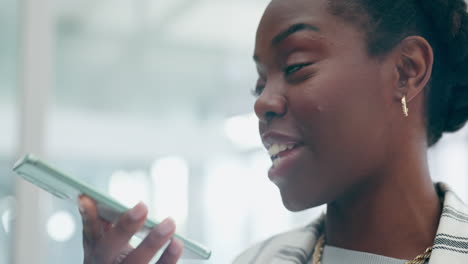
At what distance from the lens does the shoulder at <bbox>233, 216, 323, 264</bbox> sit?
94cm

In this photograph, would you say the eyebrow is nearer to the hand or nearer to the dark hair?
the dark hair

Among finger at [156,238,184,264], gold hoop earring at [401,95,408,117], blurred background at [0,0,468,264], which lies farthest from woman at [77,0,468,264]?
blurred background at [0,0,468,264]

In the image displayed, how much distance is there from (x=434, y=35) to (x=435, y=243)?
0.35m

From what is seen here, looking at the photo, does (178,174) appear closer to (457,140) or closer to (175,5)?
(175,5)

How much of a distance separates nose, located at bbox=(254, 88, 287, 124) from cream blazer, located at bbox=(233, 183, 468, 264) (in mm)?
252

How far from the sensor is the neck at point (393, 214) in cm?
85

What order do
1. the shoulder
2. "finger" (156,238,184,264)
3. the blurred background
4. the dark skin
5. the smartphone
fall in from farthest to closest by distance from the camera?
the blurred background < the shoulder < the dark skin < "finger" (156,238,184,264) < the smartphone

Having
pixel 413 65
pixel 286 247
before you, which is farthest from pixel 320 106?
pixel 286 247

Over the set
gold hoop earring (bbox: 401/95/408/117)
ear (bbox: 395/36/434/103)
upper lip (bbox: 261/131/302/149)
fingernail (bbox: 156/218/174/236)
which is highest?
ear (bbox: 395/36/434/103)

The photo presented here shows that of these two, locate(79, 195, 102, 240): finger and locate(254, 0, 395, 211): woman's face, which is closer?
locate(79, 195, 102, 240): finger

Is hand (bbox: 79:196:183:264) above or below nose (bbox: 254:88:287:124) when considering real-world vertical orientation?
below

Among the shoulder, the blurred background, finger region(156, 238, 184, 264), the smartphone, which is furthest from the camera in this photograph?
the blurred background

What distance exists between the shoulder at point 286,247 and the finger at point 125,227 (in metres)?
0.36

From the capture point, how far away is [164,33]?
1760 mm
